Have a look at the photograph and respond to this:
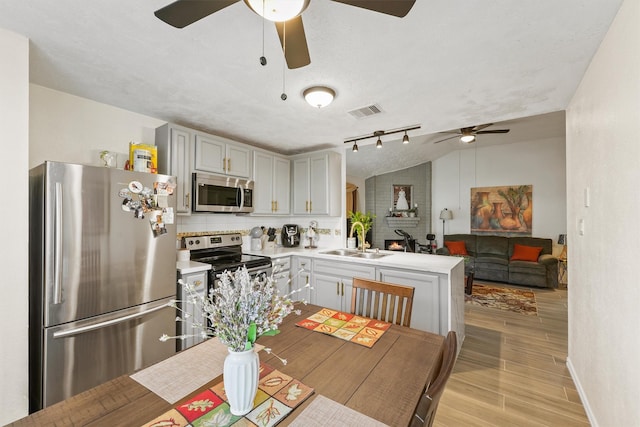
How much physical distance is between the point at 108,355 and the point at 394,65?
8.78ft

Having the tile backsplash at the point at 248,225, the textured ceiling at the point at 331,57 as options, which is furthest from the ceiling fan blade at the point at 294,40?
the tile backsplash at the point at 248,225

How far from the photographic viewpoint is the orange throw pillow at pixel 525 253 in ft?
17.1

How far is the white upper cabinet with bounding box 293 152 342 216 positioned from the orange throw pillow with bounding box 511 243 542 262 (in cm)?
391

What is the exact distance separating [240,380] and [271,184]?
3.01 meters

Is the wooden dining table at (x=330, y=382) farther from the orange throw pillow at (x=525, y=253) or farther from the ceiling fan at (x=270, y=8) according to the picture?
the orange throw pillow at (x=525, y=253)

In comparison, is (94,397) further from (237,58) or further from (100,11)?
(237,58)

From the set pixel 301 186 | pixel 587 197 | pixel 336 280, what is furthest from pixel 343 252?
pixel 587 197

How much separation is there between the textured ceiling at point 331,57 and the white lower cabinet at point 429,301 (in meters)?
1.52

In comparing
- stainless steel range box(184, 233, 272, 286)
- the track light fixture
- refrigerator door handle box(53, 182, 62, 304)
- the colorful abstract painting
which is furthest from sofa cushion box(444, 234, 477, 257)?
refrigerator door handle box(53, 182, 62, 304)

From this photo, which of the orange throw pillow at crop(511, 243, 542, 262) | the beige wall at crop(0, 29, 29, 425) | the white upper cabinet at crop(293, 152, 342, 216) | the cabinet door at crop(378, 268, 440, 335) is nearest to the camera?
the beige wall at crop(0, 29, 29, 425)

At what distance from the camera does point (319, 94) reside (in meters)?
2.08

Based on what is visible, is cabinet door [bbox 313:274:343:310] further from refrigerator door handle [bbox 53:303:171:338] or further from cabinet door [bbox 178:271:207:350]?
refrigerator door handle [bbox 53:303:171:338]

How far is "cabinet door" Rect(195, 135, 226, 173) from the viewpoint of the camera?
9.30 feet

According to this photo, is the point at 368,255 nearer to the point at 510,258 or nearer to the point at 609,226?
the point at 609,226
